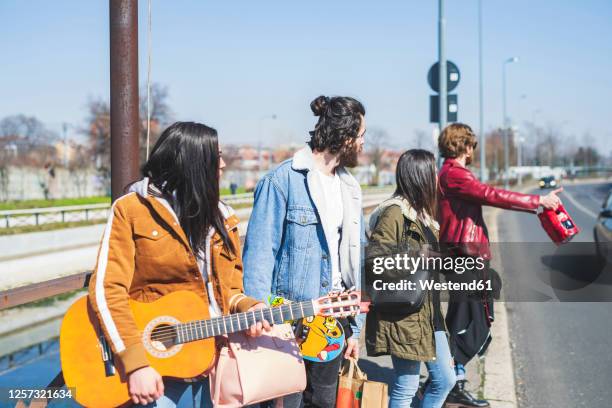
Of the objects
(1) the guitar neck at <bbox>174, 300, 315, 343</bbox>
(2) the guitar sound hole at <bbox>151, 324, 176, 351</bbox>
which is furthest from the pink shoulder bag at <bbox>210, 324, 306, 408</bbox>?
(2) the guitar sound hole at <bbox>151, 324, 176, 351</bbox>

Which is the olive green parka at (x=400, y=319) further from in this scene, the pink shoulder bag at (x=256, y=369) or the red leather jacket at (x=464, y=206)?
the pink shoulder bag at (x=256, y=369)

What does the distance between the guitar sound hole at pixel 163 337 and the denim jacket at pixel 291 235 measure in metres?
0.56

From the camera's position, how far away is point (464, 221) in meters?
4.18

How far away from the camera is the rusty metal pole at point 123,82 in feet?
11.1

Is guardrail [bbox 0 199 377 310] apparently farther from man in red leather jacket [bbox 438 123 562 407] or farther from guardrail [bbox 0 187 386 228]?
guardrail [bbox 0 187 386 228]

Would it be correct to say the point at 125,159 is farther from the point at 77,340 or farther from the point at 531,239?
the point at 531,239

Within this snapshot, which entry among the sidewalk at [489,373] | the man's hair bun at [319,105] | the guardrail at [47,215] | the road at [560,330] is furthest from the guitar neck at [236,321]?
the guardrail at [47,215]

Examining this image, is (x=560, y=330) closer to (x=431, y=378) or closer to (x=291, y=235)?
(x=431, y=378)

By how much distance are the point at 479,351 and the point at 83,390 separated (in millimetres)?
2873

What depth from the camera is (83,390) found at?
7.54 ft

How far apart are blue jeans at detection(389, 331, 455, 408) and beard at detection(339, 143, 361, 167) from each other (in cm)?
116

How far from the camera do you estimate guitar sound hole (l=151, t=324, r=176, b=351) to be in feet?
7.89

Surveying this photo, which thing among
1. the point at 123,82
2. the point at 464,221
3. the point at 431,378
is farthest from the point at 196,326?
the point at 464,221

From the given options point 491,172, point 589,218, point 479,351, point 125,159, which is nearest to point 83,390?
point 125,159
